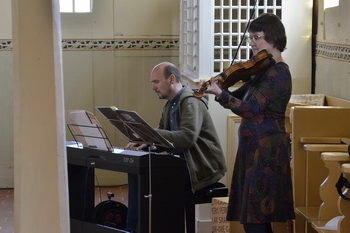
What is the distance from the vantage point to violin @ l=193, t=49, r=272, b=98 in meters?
3.94

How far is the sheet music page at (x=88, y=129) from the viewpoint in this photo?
4652 millimetres

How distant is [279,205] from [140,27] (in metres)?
4.32

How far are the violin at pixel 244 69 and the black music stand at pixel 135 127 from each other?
48 centimetres

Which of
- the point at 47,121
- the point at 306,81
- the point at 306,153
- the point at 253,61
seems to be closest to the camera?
the point at 47,121

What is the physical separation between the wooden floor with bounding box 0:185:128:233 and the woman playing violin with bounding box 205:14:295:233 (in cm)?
259

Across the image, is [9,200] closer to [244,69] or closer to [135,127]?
[135,127]

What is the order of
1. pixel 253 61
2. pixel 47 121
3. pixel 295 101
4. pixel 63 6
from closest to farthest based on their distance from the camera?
pixel 47 121
pixel 253 61
pixel 295 101
pixel 63 6

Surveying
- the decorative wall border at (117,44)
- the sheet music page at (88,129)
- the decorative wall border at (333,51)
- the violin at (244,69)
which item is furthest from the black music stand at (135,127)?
the decorative wall border at (117,44)

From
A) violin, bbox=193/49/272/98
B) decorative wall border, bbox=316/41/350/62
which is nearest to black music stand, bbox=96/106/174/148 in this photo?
violin, bbox=193/49/272/98

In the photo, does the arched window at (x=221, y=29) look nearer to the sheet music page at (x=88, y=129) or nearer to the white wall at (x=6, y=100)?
the sheet music page at (x=88, y=129)

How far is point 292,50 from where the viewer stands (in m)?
5.89

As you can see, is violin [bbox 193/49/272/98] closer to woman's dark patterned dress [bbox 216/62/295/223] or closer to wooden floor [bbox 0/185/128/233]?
woman's dark patterned dress [bbox 216/62/295/223]

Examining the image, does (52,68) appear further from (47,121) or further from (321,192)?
(321,192)

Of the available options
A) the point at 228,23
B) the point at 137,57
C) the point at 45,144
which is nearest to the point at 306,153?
the point at 228,23
